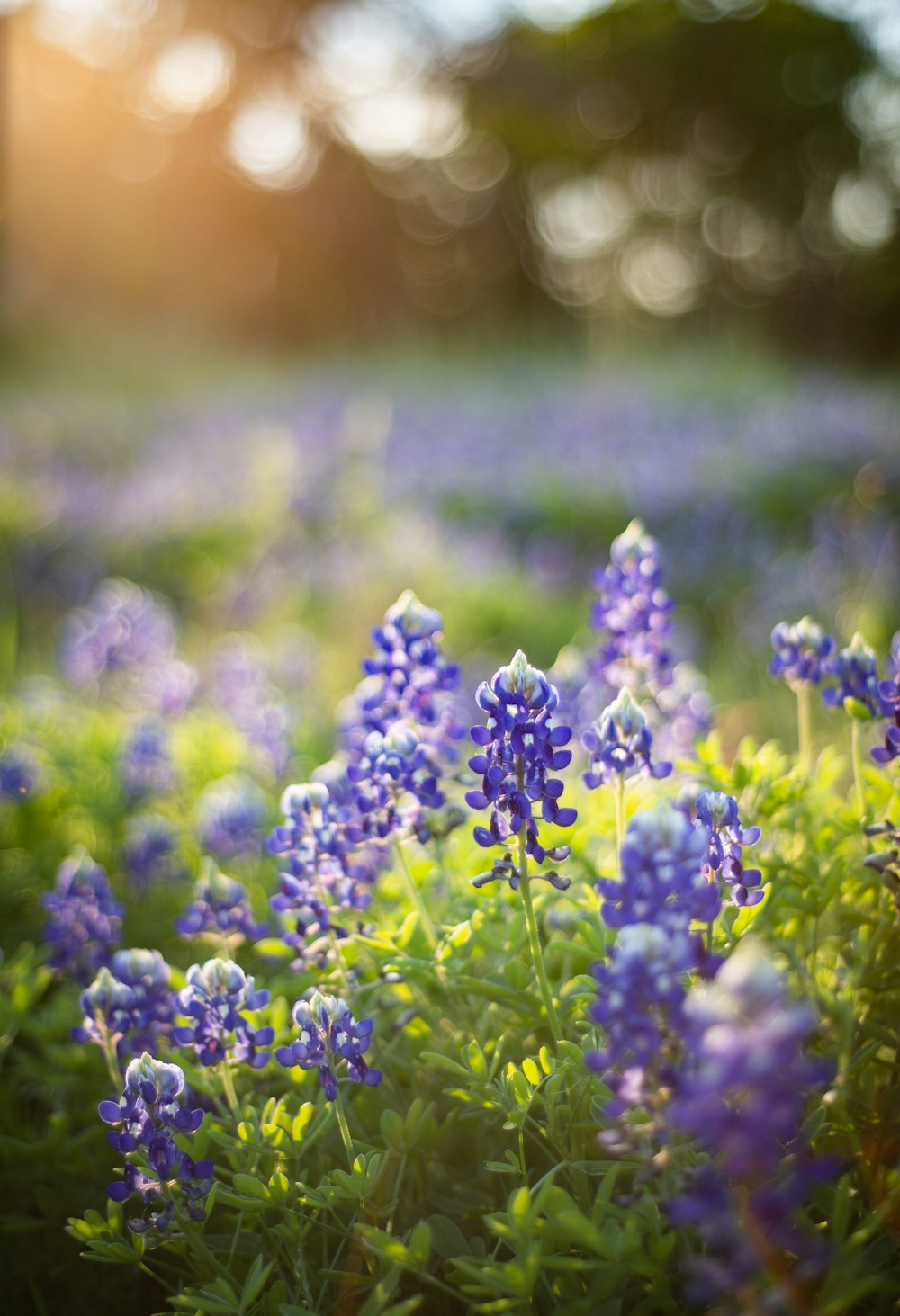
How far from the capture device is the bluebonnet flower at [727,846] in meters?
1.58

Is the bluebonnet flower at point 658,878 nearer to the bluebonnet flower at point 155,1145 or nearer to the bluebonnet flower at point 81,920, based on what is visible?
the bluebonnet flower at point 155,1145

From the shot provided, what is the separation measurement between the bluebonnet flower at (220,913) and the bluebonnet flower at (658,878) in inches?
40.3

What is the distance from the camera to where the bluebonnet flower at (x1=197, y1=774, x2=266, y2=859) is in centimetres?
271

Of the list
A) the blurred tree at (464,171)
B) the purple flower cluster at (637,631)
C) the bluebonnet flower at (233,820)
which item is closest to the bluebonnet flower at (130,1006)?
the bluebonnet flower at (233,820)

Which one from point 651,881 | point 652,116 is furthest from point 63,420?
point 652,116

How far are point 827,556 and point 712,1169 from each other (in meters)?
4.83

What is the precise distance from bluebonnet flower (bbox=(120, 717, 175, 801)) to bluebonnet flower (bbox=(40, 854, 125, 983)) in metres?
0.79

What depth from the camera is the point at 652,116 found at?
69.4ft

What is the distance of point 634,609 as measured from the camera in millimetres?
2301

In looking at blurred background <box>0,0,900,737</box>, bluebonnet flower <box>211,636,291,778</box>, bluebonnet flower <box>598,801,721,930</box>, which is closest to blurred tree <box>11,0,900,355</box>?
blurred background <box>0,0,900,737</box>

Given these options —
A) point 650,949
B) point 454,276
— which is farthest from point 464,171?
point 650,949

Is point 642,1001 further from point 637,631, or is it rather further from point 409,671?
point 637,631

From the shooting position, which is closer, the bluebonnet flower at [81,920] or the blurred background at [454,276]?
the bluebonnet flower at [81,920]

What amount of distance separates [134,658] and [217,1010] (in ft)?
8.05
